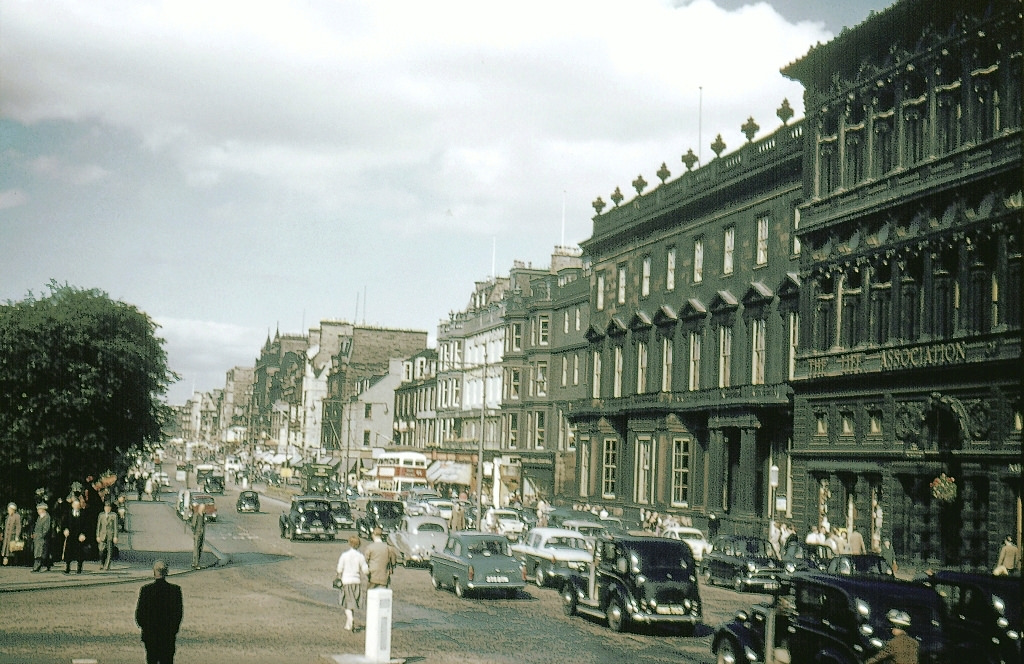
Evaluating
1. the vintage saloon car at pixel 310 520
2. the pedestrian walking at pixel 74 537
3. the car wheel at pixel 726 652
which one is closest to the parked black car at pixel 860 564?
the car wheel at pixel 726 652

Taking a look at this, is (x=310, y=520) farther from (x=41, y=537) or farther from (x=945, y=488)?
(x=945, y=488)

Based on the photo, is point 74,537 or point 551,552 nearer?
point 74,537

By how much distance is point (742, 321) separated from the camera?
45594 mm

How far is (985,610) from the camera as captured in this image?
15.7m

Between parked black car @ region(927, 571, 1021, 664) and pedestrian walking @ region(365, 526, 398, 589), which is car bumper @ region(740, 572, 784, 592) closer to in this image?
parked black car @ region(927, 571, 1021, 664)

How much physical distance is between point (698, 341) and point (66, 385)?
28.7m

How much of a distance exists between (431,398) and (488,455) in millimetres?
18764

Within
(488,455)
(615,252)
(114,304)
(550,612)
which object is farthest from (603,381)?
(550,612)

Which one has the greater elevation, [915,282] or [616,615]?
[915,282]

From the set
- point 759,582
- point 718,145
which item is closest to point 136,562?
point 759,582

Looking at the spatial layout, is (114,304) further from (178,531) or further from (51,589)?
(178,531)

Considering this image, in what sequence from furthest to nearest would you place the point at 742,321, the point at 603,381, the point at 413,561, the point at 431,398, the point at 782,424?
the point at 431,398, the point at 603,381, the point at 742,321, the point at 782,424, the point at 413,561

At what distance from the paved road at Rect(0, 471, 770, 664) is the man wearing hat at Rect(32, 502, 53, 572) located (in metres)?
0.57

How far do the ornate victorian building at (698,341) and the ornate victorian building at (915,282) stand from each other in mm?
3109
